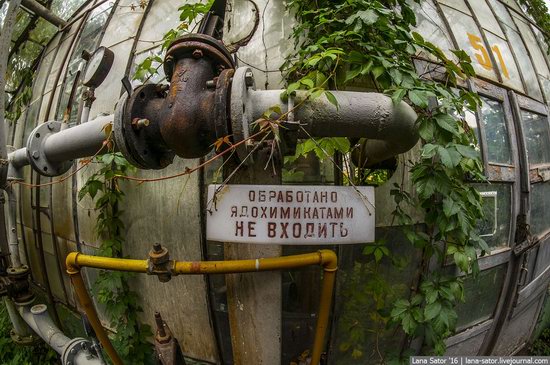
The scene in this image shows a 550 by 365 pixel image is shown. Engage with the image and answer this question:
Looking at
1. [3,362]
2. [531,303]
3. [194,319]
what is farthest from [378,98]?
[3,362]

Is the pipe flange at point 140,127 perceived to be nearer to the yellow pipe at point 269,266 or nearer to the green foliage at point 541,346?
the yellow pipe at point 269,266

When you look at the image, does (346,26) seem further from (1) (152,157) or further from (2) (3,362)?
(2) (3,362)

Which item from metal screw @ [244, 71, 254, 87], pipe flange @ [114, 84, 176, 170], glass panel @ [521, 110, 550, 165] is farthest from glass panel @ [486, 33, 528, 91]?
pipe flange @ [114, 84, 176, 170]

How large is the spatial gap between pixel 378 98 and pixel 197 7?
5.22ft

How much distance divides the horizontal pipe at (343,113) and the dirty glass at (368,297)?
3.30ft

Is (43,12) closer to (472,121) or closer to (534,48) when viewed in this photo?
(472,121)

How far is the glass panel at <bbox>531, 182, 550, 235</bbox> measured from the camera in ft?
11.2

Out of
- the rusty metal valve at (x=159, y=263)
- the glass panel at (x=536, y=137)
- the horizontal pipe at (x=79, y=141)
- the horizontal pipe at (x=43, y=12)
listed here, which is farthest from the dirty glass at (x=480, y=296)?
the horizontal pipe at (x=43, y=12)

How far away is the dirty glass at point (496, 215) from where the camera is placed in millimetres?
2830

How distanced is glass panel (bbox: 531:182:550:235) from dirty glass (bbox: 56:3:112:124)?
5099 millimetres

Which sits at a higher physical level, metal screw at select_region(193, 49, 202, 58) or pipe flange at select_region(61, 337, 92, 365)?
metal screw at select_region(193, 49, 202, 58)

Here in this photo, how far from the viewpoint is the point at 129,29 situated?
3.09 meters

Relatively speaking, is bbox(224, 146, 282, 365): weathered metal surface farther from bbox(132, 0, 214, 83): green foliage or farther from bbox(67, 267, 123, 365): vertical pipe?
bbox(132, 0, 214, 83): green foliage

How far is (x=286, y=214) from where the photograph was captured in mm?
1561
